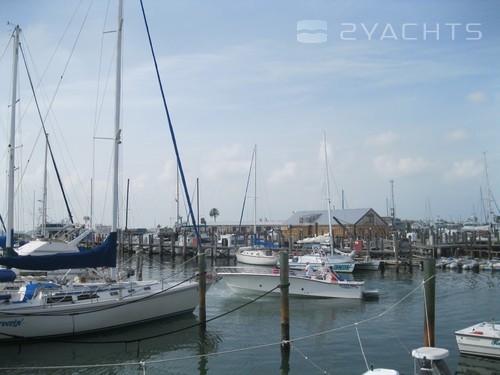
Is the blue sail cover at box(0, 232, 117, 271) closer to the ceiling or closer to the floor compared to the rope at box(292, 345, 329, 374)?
closer to the ceiling

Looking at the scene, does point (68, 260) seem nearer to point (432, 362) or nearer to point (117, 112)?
point (117, 112)

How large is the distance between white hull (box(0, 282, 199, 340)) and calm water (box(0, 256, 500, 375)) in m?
0.44

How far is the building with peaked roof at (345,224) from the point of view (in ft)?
218

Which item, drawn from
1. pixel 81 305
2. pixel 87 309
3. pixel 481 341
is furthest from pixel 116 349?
pixel 481 341

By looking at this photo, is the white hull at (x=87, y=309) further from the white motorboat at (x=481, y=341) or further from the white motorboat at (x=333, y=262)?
the white motorboat at (x=333, y=262)

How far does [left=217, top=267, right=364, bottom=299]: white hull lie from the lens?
87.5 ft

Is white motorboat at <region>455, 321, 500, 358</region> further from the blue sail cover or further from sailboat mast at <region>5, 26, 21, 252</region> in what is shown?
sailboat mast at <region>5, 26, 21, 252</region>

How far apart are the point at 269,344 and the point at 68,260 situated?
859 cm

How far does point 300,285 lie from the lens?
2700 centimetres

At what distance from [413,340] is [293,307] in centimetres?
810

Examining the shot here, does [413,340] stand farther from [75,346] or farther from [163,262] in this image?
[163,262]

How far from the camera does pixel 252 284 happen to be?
27.6 m

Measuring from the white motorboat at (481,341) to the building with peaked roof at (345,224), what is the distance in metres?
47.7

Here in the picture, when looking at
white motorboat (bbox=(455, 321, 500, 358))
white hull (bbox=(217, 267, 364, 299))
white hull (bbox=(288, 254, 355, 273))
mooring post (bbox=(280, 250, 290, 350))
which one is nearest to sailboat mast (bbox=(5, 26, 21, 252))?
white hull (bbox=(217, 267, 364, 299))
